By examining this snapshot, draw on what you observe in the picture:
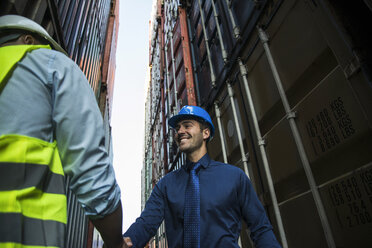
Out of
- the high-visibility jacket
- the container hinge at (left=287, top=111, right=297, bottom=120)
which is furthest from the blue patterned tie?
the container hinge at (left=287, top=111, right=297, bottom=120)

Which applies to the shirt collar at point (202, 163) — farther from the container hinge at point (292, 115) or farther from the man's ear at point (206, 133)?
the container hinge at point (292, 115)

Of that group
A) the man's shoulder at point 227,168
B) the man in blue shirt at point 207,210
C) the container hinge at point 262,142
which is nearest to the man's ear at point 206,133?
the man in blue shirt at point 207,210

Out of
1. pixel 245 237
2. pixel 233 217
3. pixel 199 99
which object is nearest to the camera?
pixel 233 217

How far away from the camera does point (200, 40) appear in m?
6.03

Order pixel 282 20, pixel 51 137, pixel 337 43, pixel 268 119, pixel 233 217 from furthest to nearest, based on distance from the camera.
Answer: pixel 268 119, pixel 282 20, pixel 337 43, pixel 233 217, pixel 51 137

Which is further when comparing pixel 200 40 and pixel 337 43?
pixel 200 40

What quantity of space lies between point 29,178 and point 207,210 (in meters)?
1.28

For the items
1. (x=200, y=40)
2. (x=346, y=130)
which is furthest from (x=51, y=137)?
(x=200, y=40)

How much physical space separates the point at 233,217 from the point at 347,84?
137 cm

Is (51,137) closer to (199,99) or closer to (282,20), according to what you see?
(282,20)

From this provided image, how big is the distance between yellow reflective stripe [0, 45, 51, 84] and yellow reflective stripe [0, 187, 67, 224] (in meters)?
0.41

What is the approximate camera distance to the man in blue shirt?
1666mm

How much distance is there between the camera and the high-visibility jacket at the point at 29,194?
690 millimetres

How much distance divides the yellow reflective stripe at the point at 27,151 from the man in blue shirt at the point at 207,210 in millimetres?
1039
